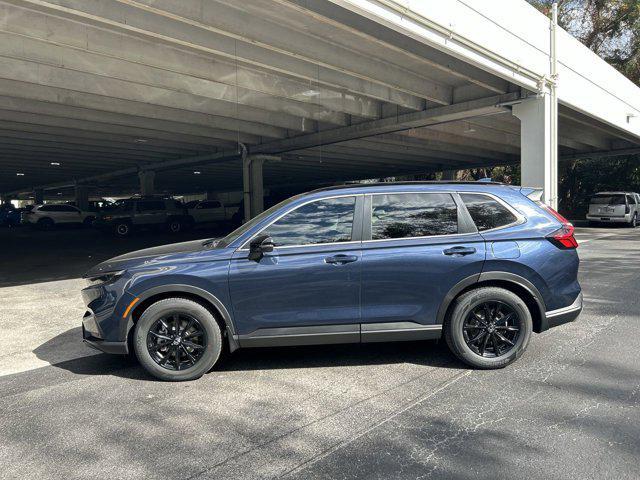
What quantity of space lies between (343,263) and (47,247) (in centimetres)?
1721

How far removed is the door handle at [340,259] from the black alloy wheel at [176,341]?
1.30 m

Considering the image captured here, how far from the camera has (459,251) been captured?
4320 millimetres

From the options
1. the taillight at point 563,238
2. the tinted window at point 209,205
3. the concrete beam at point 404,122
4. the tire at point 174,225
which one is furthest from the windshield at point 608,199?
the taillight at point 563,238

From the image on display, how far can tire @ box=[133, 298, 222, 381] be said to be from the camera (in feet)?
13.8

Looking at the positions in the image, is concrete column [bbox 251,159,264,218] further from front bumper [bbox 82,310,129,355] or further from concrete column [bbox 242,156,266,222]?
front bumper [bbox 82,310,129,355]

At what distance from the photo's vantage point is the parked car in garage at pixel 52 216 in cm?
2848

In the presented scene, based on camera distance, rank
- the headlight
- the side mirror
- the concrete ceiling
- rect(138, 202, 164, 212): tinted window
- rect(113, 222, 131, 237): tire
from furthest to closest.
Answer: rect(138, 202, 164, 212): tinted window → rect(113, 222, 131, 237): tire → the concrete ceiling → the headlight → the side mirror

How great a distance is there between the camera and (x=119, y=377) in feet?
14.4

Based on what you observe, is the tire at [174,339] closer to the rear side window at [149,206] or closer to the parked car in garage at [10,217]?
the rear side window at [149,206]

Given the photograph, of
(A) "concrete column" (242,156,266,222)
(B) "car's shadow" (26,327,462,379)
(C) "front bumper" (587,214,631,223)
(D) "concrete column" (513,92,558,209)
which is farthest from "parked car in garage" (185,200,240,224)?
(B) "car's shadow" (26,327,462,379)

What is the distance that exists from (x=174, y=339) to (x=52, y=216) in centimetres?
2887

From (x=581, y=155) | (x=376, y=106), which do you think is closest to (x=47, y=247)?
(x=376, y=106)

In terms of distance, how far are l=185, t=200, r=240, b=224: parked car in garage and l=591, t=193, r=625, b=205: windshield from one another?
19.2 meters

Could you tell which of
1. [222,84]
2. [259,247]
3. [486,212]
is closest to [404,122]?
[222,84]
